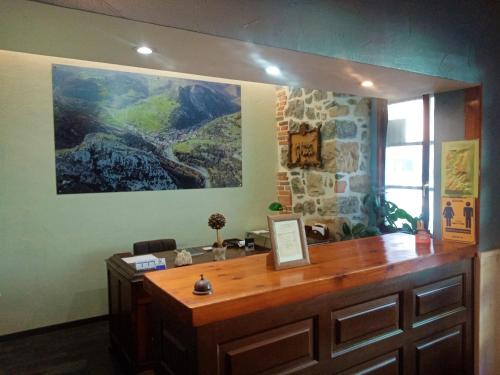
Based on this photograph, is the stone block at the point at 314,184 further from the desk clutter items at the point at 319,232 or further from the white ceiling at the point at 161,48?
the white ceiling at the point at 161,48

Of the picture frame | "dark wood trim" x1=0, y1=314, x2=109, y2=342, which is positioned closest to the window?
the picture frame

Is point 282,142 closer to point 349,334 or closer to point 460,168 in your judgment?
point 460,168

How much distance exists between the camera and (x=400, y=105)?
13.3ft

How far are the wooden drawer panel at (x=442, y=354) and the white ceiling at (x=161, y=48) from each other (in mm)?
1495

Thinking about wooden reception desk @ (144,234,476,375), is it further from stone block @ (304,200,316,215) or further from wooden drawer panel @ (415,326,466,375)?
stone block @ (304,200,316,215)

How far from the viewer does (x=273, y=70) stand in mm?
1938

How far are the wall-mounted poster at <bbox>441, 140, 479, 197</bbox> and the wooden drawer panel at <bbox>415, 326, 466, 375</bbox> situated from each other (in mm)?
849

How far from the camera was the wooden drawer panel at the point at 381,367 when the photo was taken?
1.75 meters

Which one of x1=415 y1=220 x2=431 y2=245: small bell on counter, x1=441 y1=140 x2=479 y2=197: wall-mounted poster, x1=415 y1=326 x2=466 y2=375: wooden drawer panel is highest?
x1=441 y1=140 x2=479 y2=197: wall-mounted poster

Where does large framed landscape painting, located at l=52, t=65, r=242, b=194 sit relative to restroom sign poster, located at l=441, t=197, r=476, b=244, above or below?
above

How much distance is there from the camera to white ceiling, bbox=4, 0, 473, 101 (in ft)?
4.08

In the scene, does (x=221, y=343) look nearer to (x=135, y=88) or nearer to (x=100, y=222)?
(x=100, y=222)

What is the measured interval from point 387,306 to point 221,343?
0.94 meters

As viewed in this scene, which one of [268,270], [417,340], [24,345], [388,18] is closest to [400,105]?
[388,18]
